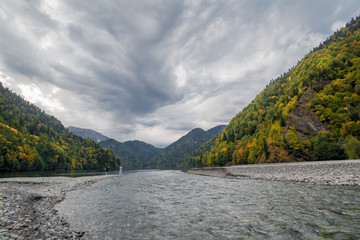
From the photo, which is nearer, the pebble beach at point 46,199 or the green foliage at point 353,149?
the pebble beach at point 46,199

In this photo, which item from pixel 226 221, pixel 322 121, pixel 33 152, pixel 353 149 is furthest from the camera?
pixel 33 152

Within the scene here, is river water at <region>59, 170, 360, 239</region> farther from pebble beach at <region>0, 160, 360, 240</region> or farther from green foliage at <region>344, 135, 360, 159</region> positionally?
green foliage at <region>344, 135, 360, 159</region>

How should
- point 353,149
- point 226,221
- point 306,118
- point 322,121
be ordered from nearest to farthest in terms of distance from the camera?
1. point 226,221
2. point 353,149
3. point 322,121
4. point 306,118

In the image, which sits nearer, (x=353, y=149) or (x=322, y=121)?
(x=353, y=149)

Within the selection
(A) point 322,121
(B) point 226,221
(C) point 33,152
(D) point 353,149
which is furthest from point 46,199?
(C) point 33,152

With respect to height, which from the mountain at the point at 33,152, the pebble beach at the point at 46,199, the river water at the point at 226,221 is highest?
the mountain at the point at 33,152

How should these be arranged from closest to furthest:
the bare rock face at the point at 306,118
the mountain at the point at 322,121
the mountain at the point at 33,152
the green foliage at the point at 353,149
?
the green foliage at the point at 353,149 < the mountain at the point at 322,121 < the bare rock face at the point at 306,118 < the mountain at the point at 33,152

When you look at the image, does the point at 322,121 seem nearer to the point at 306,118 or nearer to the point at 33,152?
the point at 306,118

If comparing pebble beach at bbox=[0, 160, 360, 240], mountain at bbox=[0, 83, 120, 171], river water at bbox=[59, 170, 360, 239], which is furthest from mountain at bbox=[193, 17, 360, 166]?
mountain at bbox=[0, 83, 120, 171]

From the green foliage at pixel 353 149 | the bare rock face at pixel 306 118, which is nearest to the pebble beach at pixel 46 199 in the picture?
the green foliage at pixel 353 149

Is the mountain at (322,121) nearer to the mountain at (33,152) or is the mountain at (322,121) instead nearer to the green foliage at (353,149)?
the green foliage at (353,149)

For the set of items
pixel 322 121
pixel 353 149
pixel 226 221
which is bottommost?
pixel 226 221

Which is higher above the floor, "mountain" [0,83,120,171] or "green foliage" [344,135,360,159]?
"mountain" [0,83,120,171]

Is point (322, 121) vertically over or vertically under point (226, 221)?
over
